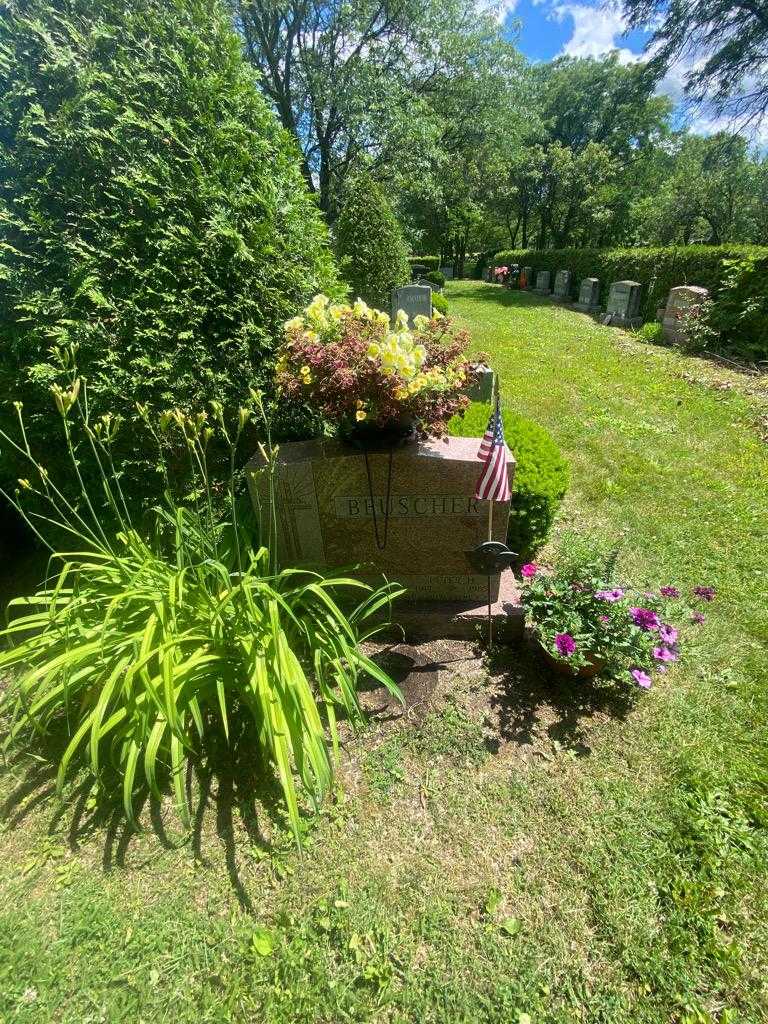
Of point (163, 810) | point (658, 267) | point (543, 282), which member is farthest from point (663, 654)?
point (543, 282)

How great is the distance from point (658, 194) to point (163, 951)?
41.9 m

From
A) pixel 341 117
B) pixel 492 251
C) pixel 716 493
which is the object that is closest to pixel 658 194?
pixel 492 251

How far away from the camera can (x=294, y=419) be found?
3533 millimetres

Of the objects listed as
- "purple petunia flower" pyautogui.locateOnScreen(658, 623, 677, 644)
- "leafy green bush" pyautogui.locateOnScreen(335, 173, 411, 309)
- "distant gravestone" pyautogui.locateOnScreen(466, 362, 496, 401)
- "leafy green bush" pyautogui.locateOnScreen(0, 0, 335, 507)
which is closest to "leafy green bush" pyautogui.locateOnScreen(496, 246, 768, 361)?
"leafy green bush" pyautogui.locateOnScreen(335, 173, 411, 309)

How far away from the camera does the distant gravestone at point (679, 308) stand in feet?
34.5

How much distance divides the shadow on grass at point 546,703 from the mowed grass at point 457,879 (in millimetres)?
13

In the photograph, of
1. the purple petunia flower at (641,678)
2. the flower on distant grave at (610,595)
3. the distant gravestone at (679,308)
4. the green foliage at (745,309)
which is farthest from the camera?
the distant gravestone at (679,308)

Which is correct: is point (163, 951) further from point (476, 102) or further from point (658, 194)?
point (658, 194)

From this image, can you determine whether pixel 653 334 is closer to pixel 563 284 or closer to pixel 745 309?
pixel 745 309

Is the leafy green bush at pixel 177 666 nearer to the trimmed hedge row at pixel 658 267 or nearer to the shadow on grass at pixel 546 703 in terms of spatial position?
the shadow on grass at pixel 546 703

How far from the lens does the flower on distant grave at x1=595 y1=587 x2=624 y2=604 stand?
2.68m

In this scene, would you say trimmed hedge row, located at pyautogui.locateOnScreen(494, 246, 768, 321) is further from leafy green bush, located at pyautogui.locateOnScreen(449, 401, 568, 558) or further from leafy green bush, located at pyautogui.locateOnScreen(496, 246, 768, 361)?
leafy green bush, located at pyautogui.locateOnScreen(449, 401, 568, 558)

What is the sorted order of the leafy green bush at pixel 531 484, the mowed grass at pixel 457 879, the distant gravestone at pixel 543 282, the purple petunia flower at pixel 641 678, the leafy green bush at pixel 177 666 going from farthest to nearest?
1. the distant gravestone at pixel 543 282
2. the leafy green bush at pixel 531 484
3. the purple petunia flower at pixel 641 678
4. the leafy green bush at pixel 177 666
5. the mowed grass at pixel 457 879

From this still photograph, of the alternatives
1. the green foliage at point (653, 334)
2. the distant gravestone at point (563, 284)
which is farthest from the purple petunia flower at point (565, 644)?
the distant gravestone at point (563, 284)
